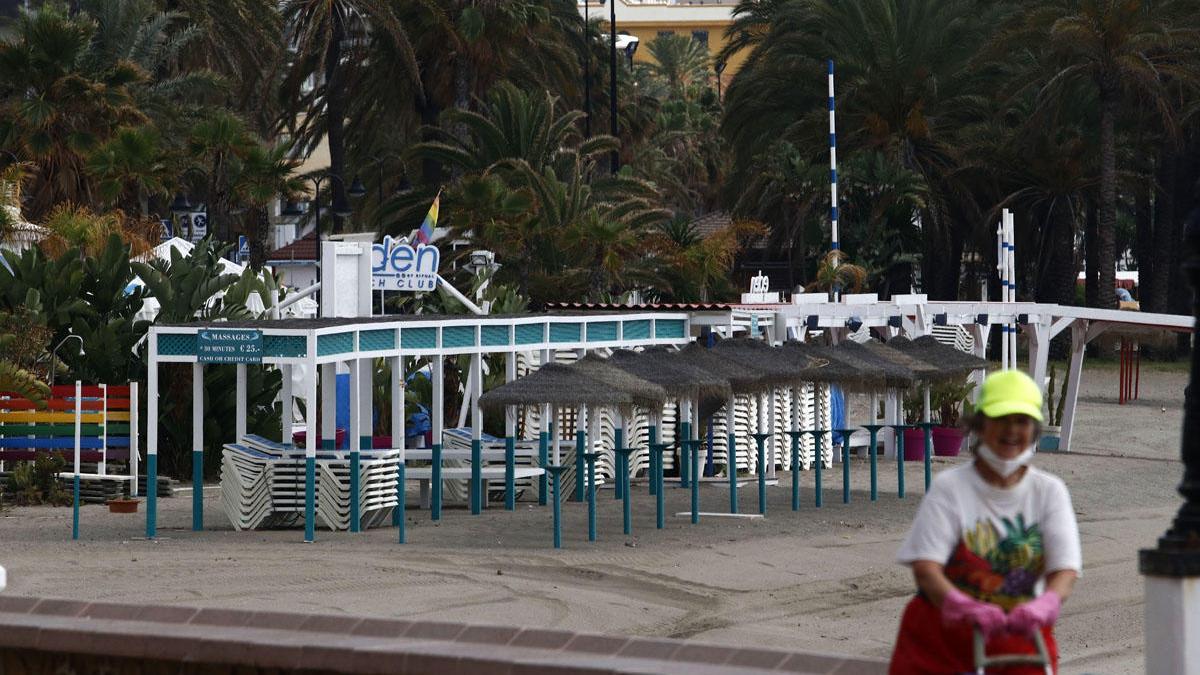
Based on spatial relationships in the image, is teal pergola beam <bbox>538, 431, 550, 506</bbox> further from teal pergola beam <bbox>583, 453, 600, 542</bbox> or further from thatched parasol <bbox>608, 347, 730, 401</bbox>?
teal pergola beam <bbox>583, 453, 600, 542</bbox>

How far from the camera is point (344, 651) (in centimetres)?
773

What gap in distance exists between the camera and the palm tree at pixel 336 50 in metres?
42.4

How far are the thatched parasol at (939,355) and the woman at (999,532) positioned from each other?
16.6 metres

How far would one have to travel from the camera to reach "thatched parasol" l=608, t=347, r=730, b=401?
18.7 metres

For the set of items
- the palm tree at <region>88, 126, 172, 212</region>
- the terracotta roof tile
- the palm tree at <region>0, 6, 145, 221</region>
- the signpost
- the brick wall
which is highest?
the palm tree at <region>0, 6, 145, 221</region>

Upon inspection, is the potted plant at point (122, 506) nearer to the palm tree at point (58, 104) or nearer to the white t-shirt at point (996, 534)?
the palm tree at point (58, 104)

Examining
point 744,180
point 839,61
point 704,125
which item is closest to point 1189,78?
point 839,61

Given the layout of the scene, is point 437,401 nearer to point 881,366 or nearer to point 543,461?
point 543,461

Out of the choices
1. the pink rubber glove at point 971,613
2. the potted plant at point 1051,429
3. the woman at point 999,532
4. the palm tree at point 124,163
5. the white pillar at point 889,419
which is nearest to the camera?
A: the pink rubber glove at point 971,613

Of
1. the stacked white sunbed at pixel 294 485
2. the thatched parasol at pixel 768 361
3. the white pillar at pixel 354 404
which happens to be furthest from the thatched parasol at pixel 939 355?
the stacked white sunbed at pixel 294 485

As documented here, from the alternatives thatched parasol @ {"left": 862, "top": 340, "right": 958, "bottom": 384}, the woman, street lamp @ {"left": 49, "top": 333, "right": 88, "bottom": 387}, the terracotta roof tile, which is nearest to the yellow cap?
the woman

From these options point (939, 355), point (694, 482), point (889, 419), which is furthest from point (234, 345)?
point (889, 419)

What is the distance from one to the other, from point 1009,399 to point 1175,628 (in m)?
1.65

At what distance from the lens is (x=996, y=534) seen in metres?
5.76
